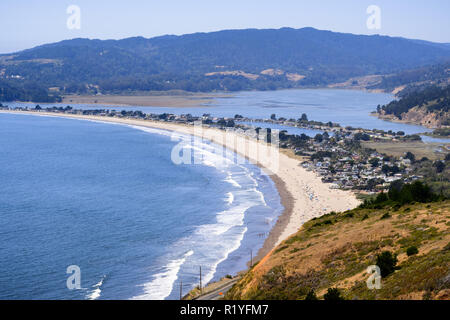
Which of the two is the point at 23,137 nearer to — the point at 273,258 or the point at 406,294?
the point at 273,258

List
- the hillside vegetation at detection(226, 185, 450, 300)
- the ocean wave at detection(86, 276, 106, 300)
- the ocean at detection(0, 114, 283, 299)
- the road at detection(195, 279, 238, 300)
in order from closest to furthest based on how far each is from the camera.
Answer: the hillside vegetation at detection(226, 185, 450, 300)
the road at detection(195, 279, 238, 300)
the ocean wave at detection(86, 276, 106, 300)
the ocean at detection(0, 114, 283, 299)

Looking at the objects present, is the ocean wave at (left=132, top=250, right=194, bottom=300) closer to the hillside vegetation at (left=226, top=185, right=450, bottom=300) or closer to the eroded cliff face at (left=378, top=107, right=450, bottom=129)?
the hillside vegetation at (left=226, top=185, right=450, bottom=300)

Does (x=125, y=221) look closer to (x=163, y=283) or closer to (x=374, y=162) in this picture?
(x=163, y=283)

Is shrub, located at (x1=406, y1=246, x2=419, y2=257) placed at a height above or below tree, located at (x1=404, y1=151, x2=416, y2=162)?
above

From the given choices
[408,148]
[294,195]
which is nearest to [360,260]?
[294,195]

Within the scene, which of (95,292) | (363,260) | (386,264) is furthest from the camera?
(95,292)

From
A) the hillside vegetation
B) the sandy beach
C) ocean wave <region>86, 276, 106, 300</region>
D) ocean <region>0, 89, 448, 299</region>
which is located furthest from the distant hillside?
ocean wave <region>86, 276, 106, 300</region>
